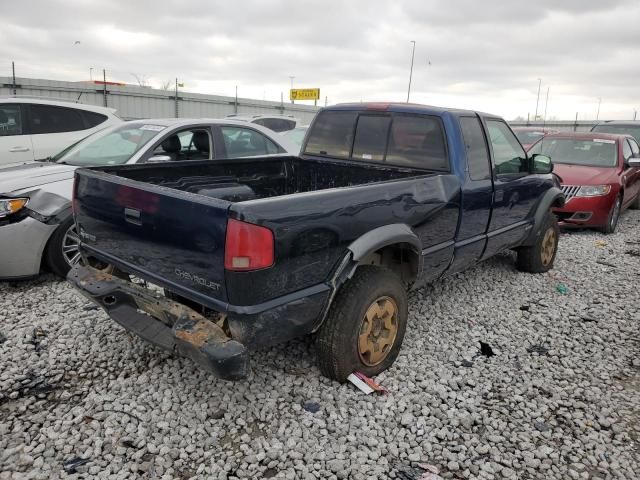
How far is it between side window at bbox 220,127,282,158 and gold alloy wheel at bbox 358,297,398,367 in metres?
3.22

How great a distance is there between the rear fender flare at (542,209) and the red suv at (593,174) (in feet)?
8.06

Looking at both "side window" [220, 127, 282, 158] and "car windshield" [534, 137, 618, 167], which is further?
"car windshield" [534, 137, 618, 167]

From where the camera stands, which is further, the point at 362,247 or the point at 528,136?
the point at 528,136

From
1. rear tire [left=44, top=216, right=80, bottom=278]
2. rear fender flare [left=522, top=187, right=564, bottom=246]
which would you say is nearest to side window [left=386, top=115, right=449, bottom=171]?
rear fender flare [left=522, top=187, right=564, bottom=246]

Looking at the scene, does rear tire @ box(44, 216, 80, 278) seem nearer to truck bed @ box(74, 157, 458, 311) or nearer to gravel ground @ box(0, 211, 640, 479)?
gravel ground @ box(0, 211, 640, 479)

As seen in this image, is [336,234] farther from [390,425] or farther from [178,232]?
[390,425]

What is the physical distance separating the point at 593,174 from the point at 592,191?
427 millimetres

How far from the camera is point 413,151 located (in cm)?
404

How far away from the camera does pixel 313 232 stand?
8.58ft

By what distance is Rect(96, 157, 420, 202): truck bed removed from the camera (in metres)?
3.82

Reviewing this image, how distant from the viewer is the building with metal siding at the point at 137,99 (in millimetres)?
17341

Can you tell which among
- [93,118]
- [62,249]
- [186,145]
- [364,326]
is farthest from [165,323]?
[93,118]

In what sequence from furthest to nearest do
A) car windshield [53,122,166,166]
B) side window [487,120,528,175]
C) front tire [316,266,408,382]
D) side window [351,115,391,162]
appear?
car windshield [53,122,166,166] < side window [487,120,528,175] < side window [351,115,391,162] < front tire [316,266,408,382]

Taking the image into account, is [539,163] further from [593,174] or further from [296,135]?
[296,135]
